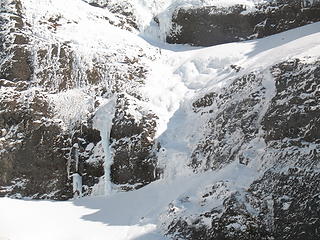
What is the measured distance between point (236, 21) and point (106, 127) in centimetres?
696

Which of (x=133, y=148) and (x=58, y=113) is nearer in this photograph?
(x=133, y=148)

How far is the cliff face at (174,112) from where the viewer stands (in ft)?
36.7

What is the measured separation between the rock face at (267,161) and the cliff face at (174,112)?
3cm

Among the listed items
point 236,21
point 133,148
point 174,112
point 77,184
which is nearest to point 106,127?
point 133,148

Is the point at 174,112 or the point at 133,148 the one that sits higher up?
the point at 174,112

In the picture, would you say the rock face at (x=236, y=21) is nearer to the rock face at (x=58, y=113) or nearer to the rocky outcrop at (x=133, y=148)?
the rock face at (x=58, y=113)

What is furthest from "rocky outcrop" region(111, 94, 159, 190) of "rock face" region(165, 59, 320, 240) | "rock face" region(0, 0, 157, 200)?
"rock face" region(165, 59, 320, 240)

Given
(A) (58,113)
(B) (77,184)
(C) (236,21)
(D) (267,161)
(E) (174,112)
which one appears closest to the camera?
(D) (267,161)

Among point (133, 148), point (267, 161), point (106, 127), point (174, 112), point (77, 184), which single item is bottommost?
point (77, 184)

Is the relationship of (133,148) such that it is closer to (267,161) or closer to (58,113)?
(58,113)

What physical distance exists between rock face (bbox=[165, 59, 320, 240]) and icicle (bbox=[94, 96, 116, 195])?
2.60 meters

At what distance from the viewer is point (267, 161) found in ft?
38.1

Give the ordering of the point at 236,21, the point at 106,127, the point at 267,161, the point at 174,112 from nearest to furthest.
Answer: the point at 267,161
the point at 106,127
the point at 174,112
the point at 236,21

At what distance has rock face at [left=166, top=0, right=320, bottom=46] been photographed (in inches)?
676
